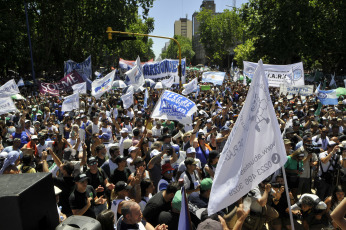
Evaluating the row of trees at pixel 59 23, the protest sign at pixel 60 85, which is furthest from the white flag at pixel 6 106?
the row of trees at pixel 59 23

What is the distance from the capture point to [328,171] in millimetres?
5461

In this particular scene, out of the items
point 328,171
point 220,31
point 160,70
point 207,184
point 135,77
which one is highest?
point 220,31

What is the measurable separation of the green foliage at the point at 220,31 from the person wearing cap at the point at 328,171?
62863mm

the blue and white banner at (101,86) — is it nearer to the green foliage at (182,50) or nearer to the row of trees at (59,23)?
the row of trees at (59,23)

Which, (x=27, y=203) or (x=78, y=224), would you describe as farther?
(x=78, y=224)

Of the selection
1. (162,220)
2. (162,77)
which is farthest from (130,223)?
(162,77)

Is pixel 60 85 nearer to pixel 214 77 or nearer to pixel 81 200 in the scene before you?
pixel 214 77

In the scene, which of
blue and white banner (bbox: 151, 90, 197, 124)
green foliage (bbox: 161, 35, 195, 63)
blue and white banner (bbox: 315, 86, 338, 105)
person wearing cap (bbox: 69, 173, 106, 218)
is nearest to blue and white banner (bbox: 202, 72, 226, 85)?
blue and white banner (bbox: 315, 86, 338, 105)

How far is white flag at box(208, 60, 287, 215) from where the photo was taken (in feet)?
9.53

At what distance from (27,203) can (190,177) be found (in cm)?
296

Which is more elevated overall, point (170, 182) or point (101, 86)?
point (101, 86)

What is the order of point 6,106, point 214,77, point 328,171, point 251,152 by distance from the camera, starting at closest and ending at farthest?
1. point 251,152
2. point 328,171
3. point 6,106
4. point 214,77

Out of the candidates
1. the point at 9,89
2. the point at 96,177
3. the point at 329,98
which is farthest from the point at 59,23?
the point at 96,177

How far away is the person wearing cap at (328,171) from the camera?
5375mm
